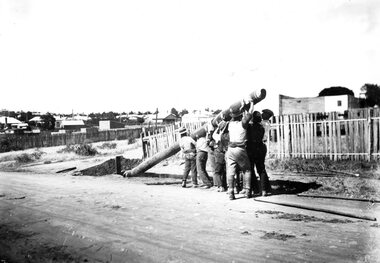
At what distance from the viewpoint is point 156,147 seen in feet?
52.5

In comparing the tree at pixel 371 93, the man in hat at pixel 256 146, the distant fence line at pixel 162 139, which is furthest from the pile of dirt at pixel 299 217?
the tree at pixel 371 93

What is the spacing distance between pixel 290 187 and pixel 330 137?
4.31 metres

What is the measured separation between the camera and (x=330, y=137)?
11.4 m

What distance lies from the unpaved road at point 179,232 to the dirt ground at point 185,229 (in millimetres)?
12

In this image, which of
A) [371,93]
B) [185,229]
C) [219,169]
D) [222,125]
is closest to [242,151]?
[222,125]

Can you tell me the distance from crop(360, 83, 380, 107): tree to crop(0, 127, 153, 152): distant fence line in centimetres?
4011

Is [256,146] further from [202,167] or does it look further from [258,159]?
[202,167]

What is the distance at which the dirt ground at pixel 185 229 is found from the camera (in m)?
4.00

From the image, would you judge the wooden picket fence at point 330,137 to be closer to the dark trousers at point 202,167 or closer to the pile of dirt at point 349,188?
the pile of dirt at point 349,188

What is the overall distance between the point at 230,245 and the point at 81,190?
19.1 ft

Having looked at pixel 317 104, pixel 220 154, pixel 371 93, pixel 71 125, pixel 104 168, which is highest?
pixel 371 93

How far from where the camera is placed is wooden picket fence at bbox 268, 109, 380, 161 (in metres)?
10.7

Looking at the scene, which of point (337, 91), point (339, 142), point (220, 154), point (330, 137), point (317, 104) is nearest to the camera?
point (220, 154)

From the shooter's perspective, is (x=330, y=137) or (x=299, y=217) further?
(x=330, y=137)
